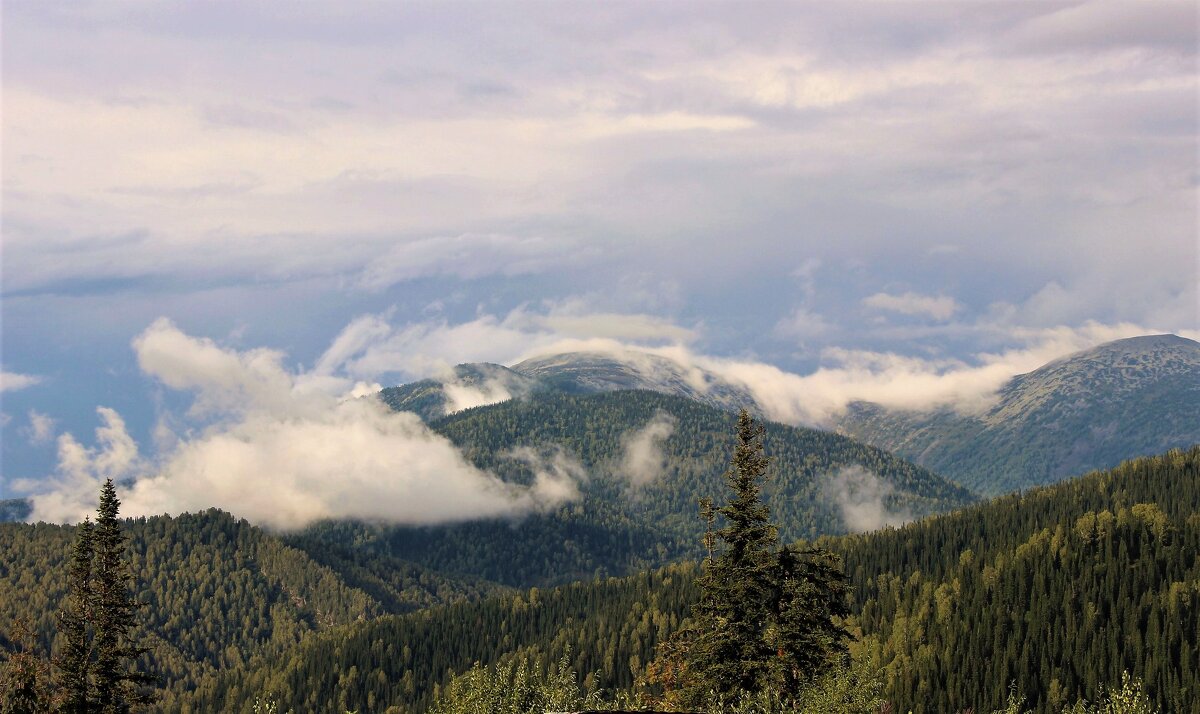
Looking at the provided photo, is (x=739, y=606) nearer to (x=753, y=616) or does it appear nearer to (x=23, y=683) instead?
(x=753, y=616)

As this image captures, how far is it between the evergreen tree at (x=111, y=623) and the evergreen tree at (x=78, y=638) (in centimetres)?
50

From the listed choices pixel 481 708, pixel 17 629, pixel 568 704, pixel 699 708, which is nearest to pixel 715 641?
pixel 699 708

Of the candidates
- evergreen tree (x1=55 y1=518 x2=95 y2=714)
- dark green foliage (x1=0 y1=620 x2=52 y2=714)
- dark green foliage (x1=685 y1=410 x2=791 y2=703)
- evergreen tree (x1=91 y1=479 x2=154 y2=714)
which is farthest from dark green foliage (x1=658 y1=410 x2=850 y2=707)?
evergreen tree (x1=55 y1=518 x2=95 y2=714)

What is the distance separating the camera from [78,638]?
75.0 meters

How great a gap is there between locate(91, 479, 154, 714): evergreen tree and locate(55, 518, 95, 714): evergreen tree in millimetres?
503

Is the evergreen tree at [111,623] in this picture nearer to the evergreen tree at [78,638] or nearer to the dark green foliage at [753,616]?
the evergreen tree at [78,638]

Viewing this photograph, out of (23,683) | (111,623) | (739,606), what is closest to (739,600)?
(739,606)

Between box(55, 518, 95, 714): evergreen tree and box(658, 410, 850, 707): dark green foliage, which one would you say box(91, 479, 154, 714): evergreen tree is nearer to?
box(55, 518, 95, 714): evergreen tree

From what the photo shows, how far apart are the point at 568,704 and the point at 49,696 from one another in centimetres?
3624

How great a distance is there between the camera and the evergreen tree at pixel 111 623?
74.9m

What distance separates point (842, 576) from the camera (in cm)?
6419

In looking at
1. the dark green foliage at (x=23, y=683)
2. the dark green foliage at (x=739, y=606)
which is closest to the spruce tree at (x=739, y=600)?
the dark green foliage at (x=739, y=606)

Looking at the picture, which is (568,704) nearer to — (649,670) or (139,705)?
(649,670)

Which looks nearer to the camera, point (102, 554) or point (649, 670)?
point (649, 670)
